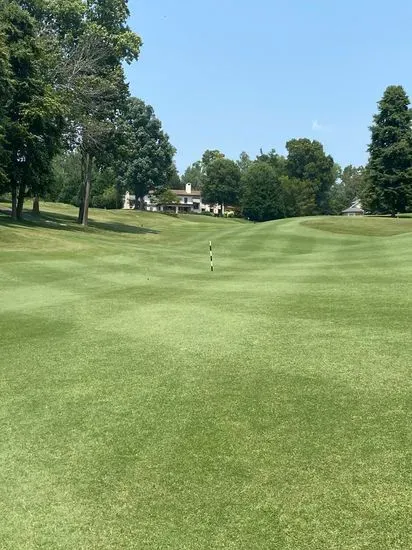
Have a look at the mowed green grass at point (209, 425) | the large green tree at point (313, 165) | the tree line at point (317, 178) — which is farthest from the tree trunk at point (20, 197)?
the large green tree at point (313, 165)

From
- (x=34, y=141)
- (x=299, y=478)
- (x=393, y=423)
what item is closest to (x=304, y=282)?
(x=393, y=423)

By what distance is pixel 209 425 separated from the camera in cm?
518

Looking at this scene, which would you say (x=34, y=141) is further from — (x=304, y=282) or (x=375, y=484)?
(x=375, y=484)

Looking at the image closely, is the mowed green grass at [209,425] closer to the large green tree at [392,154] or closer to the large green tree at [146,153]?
the large green tree at [392,154]

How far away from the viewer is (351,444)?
4.60 meters

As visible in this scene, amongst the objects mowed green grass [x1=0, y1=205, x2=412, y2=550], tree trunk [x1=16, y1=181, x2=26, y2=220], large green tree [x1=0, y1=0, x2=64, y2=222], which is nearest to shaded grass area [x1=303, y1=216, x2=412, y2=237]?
large green tree [x1=0, y1=0, x2=64, y2=222]

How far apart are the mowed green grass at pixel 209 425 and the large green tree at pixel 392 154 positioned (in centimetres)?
4992

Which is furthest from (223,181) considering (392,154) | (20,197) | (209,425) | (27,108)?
(209,425)

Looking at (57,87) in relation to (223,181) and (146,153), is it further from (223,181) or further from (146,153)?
(223,181)

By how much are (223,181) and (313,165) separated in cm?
2618

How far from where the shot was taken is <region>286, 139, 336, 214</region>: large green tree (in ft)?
444

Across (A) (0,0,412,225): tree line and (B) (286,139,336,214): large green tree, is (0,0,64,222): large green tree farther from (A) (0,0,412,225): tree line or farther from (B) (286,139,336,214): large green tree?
(B) (286,139,336,214): large green tree

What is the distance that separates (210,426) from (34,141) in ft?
113

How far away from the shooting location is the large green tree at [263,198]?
108062mm
